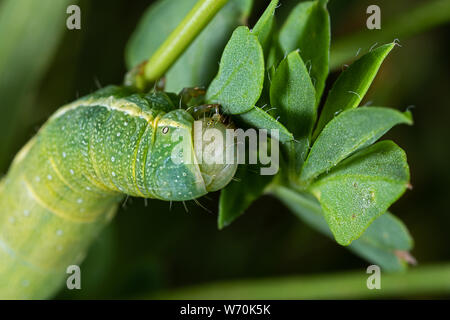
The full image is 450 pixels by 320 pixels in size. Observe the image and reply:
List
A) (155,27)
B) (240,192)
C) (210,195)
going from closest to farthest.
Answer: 1. (240,192)
2. (155,27)
3. (210,195)

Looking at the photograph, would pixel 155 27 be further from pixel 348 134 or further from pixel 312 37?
pixel 348 134

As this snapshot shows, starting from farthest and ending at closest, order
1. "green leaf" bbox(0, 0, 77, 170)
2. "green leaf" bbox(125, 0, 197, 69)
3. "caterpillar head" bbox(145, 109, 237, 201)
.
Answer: "green leaf" bbox(0, 0, 77, 170), "green leaf" bbox(125, 0, 197, 69), "caterpillar head" bbox(145, 109, 237, 201)

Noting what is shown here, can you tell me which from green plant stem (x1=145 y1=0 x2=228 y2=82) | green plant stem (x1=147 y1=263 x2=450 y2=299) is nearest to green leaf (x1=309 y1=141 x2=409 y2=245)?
green plant stem (x1=145 y1=0 x2=228 y2=82)

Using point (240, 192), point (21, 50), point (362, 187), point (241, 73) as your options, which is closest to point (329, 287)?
point (240, 192)

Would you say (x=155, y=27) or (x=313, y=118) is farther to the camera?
(x=155, y=27)

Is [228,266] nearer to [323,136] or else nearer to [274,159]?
[274,159]

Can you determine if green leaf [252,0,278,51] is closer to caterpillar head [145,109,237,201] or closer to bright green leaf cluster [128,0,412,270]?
bright green leaf cluster [128,0,412,270]
